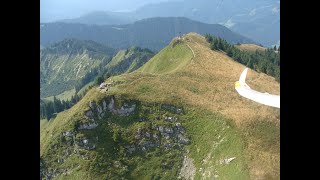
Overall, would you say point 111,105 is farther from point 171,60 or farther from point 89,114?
point 171,60

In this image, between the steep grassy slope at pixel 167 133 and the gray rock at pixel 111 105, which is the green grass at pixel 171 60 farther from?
the gray rock at pixel 111 105

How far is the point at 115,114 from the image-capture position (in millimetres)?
66938

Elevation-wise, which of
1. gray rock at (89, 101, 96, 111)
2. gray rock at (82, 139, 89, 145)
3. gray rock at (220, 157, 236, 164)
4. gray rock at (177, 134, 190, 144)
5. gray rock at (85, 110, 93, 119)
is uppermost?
gray rock at (89, 101, 96, 111)

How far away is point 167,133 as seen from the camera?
2530 inches

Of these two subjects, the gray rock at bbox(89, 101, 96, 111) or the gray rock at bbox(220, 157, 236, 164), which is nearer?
the gray rock at bbox(220, 157, 236, 164)

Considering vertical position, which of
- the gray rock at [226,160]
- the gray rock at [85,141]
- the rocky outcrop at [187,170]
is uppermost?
the gray rock at [226,160]

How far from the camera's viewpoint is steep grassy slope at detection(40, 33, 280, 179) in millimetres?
55000

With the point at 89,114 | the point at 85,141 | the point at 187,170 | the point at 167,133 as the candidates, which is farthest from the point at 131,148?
the point at 187,170

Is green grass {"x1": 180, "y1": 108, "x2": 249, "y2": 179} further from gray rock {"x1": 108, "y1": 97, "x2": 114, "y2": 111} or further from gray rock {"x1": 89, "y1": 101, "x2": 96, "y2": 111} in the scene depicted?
gray rock {"x1": 89, "y1": 101, "x2": 96, "y2": 111}

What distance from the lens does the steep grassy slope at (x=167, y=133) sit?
180 ft

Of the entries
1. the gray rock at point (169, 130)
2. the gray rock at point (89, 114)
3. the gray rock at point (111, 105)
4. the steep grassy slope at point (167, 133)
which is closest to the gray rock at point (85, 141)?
the steep grassy slope at point (167, 133)

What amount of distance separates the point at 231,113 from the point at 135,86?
65.8ft

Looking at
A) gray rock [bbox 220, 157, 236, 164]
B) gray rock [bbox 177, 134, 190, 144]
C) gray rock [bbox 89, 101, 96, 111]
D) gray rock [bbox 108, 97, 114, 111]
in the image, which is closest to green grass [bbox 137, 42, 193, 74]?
gray rock [bbox 108, 97, 114, 111]
